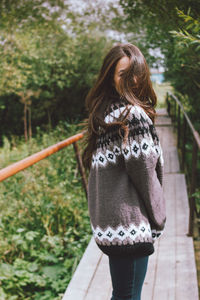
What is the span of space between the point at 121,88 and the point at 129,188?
0.41 metres

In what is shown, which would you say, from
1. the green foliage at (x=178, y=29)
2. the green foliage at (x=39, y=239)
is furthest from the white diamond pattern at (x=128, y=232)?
the green foliage at (x=178, y=29)

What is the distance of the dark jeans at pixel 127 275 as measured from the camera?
54.0 inches

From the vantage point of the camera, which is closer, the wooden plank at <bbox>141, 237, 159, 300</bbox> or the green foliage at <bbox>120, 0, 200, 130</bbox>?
the wooden plank at <bbox>141, 237, 159, 300</bbox>

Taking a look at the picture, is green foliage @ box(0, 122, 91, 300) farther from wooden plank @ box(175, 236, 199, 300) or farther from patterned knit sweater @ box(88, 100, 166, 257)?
patterned knit sweater @ box(88, 100, 166, 257)

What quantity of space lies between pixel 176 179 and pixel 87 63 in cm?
614

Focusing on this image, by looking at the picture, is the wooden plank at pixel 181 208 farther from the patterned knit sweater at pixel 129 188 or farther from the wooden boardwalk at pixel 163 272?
the patterned knit sweater at pixel 129 188

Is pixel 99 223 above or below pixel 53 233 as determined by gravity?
above

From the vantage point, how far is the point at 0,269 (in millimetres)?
2699

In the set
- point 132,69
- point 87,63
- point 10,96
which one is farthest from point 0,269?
point 10,96

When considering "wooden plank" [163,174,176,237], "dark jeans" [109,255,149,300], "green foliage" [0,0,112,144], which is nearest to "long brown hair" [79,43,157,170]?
"dark jeans" [109,255,149,300]

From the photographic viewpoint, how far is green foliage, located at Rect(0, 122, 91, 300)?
2.74 m

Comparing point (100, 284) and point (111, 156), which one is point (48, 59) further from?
point (111, 156)

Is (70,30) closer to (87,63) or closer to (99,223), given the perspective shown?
(87,63)

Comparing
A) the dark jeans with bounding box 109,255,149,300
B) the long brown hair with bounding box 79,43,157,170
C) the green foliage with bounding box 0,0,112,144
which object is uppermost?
the long brown hair with bounding box 79,43,157,170
